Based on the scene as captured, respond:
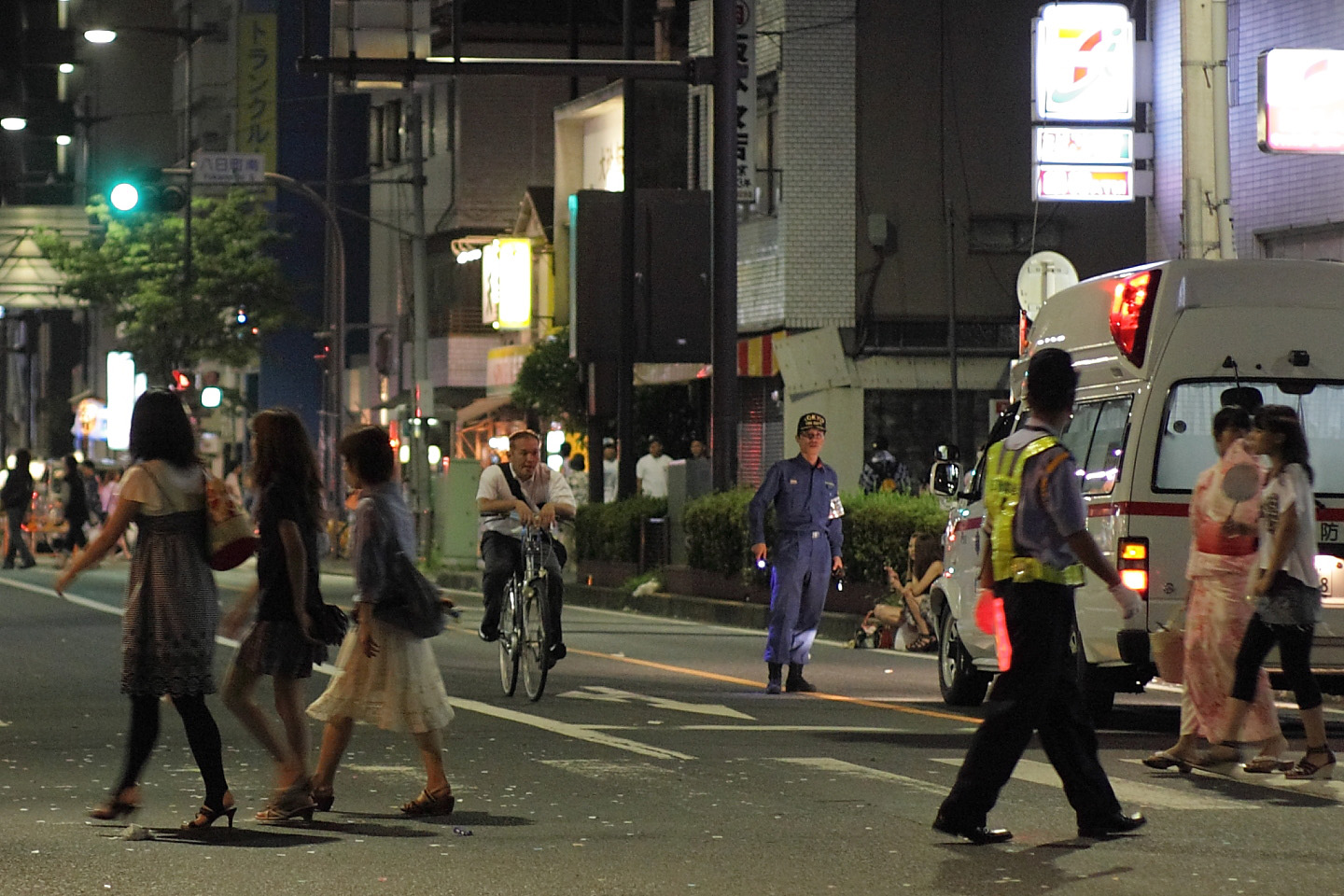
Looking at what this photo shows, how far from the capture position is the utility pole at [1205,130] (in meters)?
18.4

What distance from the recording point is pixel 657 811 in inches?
378

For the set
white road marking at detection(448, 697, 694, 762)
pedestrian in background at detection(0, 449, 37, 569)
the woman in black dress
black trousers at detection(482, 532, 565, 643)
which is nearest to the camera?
white road marking at detection(448, 697, 694, 762)

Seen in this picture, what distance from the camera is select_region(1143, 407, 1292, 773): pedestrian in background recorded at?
36.2ft

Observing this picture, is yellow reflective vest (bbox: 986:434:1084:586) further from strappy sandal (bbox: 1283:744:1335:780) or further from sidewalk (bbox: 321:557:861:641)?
sidewalk (bbox: 321:557:861:641)

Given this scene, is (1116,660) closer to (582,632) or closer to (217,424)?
(582,632)

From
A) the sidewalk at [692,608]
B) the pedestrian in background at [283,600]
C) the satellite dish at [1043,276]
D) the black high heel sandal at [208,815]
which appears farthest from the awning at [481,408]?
the black high heel sandal at [208,815]

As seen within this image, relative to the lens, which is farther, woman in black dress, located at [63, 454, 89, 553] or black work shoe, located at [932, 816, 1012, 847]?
woman in black dress, located at [63, 454, 89, 553]

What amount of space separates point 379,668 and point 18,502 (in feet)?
90.5

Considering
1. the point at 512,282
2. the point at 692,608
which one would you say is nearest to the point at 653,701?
the point at 692,608

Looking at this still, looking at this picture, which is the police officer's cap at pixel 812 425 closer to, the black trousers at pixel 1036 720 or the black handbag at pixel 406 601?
the black handbag at pixel 406 601

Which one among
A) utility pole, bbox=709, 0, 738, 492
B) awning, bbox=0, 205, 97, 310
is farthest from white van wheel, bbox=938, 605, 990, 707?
awning, bbox=0, 205, 97, 310

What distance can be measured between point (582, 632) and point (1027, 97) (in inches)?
665

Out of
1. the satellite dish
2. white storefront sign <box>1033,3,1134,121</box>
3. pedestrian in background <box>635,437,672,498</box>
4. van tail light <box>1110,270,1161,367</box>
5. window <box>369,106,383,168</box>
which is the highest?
window <box>369,106,383,168</box>

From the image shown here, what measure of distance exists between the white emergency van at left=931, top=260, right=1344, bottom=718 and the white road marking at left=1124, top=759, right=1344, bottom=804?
43.7 inches
